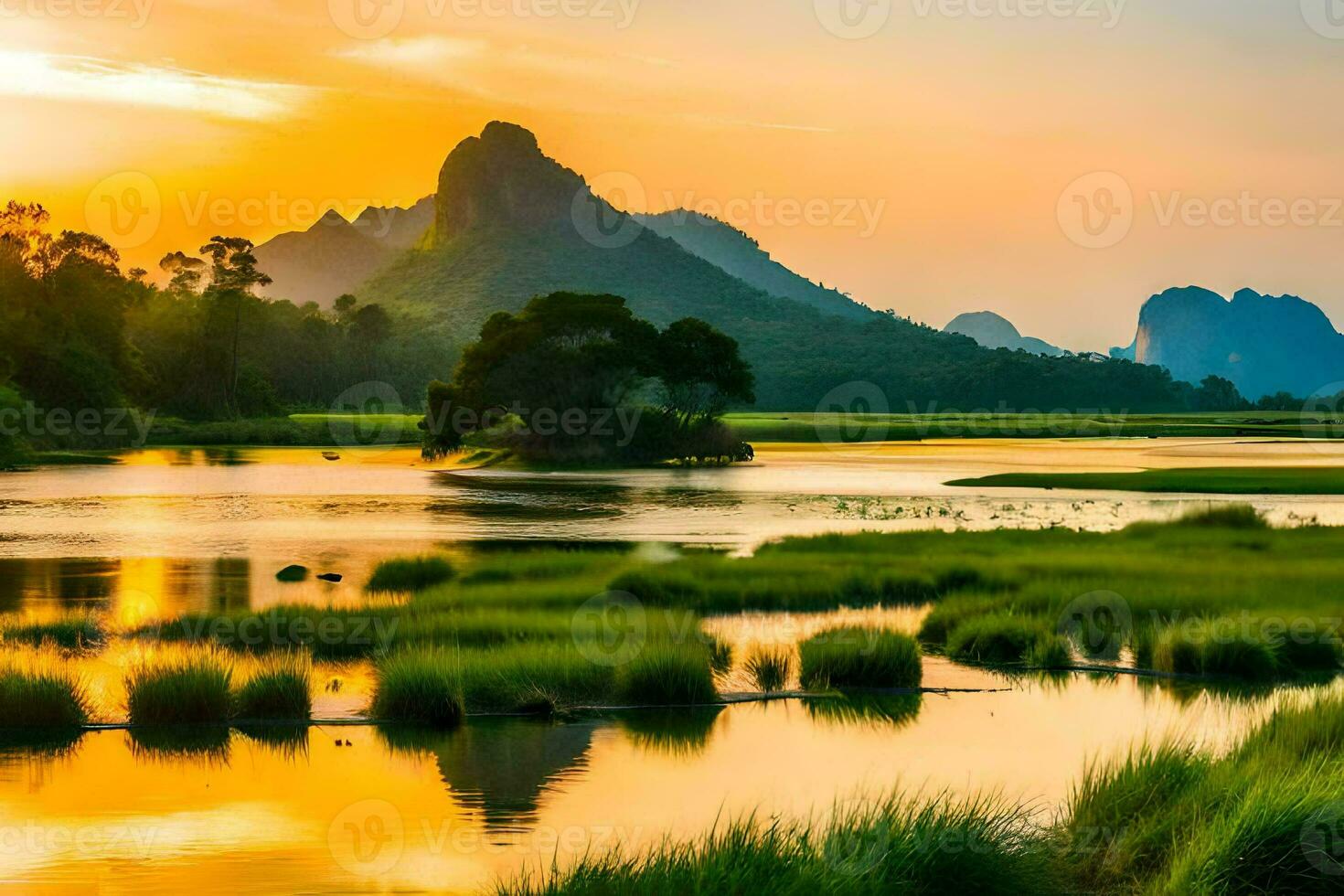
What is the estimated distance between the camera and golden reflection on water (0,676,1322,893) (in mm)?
12000

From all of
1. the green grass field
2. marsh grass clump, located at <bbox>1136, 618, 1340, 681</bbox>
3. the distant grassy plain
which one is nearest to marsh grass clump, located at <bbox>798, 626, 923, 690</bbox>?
marsh grass clump, located at <bbox>1136, 618, 1340, 681</bbox>

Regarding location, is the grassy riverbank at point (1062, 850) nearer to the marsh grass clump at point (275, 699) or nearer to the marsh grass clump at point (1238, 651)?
the marsh grass clump at point (275, 699)

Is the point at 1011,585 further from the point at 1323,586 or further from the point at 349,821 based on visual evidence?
the point at 349,821

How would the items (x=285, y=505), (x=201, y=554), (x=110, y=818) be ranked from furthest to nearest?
(x=285, y=505) < (x=201, y=554) < (x=110, y=818)

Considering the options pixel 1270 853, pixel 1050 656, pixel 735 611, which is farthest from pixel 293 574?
pixel 1270 853

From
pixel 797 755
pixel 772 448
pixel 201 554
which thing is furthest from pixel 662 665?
pixel 772 448

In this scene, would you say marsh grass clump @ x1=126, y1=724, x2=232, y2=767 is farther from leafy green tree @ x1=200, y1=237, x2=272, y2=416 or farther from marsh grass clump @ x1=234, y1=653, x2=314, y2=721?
leafy green tree @ x1=200, y1=237, x2=272, y2=416

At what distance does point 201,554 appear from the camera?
38.2 metres

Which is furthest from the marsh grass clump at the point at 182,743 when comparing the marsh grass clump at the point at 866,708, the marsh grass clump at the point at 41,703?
A: the marsh grass clump at the point at 866,708

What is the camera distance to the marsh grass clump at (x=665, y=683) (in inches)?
730

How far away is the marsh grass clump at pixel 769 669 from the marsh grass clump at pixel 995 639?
3401 mm

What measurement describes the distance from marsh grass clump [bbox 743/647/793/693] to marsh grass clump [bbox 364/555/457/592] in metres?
10.9

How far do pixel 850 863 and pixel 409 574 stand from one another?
2154 cm

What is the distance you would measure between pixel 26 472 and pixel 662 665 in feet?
235
